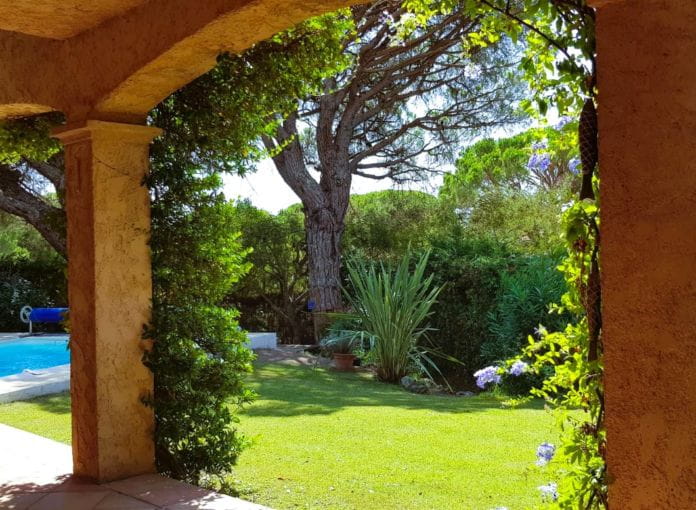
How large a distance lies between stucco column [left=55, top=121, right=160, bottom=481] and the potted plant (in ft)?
19.4

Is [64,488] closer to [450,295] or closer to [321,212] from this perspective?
[450,295]

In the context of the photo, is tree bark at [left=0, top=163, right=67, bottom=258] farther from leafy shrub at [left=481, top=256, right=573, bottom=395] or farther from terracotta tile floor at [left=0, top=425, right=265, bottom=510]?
terracotta tile floor at [left=0, top=425, right=265, bottom=510]

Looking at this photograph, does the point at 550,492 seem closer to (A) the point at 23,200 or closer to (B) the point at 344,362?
(B) the point at 344,362

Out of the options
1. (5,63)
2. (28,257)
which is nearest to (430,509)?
(5,63)

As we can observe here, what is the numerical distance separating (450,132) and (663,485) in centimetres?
1383

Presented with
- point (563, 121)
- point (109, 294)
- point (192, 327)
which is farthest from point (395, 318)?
point (563, 121)

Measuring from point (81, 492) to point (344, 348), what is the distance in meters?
6.58

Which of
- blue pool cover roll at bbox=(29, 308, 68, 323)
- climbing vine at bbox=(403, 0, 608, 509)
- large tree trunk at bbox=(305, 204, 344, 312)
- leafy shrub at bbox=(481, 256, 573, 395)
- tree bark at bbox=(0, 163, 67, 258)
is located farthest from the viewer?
large tree trunk at bbox=(305, 204, 344, 312)

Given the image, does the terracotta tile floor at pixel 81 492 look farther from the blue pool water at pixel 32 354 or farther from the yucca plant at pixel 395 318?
the blue pool water at pixel 32 354

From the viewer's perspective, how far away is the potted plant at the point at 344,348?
33.0 feet

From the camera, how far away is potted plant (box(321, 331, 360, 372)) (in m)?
10.1

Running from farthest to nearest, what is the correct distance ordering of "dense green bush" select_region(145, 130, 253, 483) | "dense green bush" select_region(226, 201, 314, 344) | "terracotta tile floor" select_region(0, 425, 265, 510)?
"dense green bush" select_region(226, 201, 314, 344) → "dense green bush" select_region(145, 130, 253, 483) → "terracotta tile floor" select_region(0, 425, 265, 510)

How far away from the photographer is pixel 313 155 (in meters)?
15.9

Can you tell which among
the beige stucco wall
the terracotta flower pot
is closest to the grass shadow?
the terracotta flower pot
